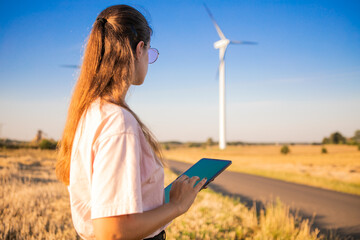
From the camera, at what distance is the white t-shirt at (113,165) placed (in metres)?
0.92

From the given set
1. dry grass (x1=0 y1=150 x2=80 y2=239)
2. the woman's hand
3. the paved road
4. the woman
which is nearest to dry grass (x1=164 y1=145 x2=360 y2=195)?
the paved road

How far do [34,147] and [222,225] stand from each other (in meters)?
20.0

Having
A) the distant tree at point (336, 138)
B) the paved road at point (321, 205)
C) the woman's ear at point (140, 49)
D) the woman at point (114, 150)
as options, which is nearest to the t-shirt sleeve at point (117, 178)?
the woman at point (114, 150)

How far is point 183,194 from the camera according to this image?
1211 mm

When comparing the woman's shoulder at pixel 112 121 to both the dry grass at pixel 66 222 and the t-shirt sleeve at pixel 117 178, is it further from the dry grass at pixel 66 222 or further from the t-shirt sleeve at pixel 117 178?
the dry grass at pixel 66 222

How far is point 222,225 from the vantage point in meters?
5.21

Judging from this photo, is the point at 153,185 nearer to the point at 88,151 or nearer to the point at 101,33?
the point at 88,151

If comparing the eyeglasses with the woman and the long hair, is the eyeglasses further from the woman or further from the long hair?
the long hair

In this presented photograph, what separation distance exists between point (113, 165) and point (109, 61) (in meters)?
0.52

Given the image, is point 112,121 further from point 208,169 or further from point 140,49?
point 208,169

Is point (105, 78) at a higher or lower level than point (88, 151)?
higher

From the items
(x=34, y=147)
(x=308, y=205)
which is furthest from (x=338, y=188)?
(x=34, y=147)

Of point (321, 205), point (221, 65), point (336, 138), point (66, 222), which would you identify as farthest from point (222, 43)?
point (336, 138)

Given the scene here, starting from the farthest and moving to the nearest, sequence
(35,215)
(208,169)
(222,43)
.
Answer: (222,43), (35,215), (208,169)
